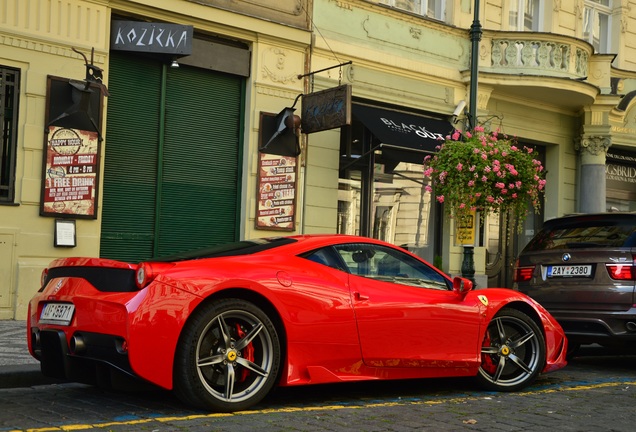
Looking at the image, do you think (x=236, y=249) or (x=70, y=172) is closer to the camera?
(x=236, y=249)

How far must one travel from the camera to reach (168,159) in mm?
13453

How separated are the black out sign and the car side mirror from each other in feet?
22.5

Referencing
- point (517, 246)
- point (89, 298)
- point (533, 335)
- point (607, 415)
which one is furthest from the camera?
point (517, 246)

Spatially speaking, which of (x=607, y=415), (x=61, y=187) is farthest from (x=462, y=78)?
(x=607, y=415)

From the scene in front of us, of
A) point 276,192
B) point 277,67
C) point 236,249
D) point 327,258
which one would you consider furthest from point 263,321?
point 277,67

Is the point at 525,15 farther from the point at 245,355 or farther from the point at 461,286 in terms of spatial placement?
the point at 245,355

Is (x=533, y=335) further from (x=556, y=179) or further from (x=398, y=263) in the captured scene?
(x=556, y=179)

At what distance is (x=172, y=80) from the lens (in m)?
13.5

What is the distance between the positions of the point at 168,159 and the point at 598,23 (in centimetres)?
1204

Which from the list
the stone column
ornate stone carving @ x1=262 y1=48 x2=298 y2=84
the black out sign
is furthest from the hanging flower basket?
the stone column

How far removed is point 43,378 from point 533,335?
410cm

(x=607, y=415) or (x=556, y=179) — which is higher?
(x=556, y=179)

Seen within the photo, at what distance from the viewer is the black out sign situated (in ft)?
41.4

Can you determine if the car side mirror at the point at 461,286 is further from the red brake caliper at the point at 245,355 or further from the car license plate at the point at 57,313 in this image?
the car license plate at the point at 57,313
